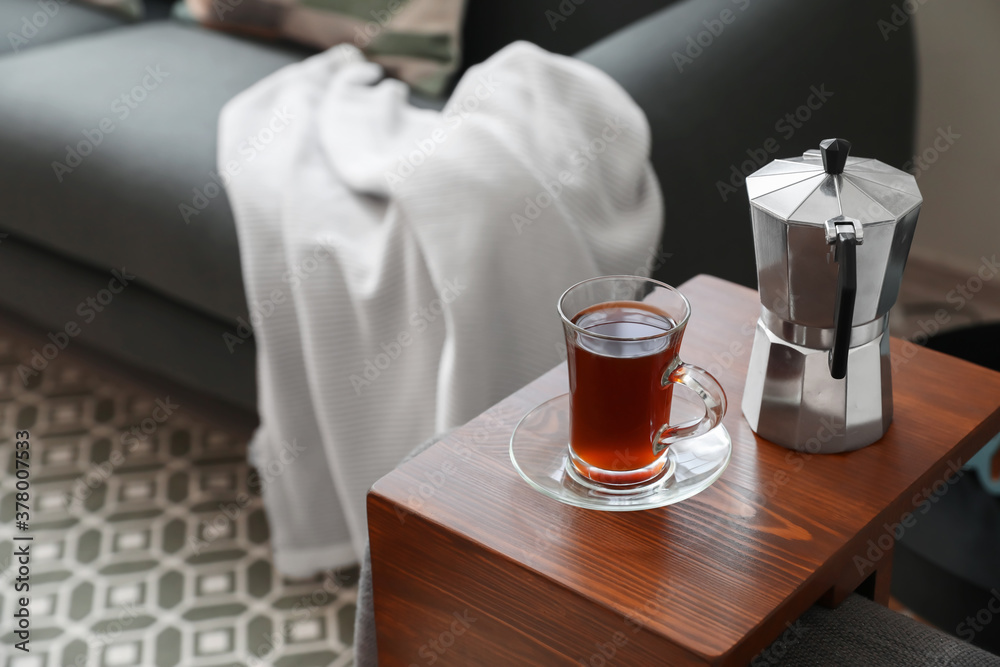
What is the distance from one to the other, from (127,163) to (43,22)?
72 centimetres

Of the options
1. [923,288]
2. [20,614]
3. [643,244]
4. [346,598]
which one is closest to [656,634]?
[643,244]

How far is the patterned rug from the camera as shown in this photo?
124 cm

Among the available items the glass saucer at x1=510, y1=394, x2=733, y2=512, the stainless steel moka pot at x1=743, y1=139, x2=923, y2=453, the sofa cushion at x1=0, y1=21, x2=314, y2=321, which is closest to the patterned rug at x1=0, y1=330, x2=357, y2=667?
the sofa cushion at x1=0, y1=21, x2=314, y2=321

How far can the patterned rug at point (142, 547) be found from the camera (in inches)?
48.8

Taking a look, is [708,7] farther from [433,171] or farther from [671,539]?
[671,539]

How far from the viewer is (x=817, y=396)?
2.04ft
